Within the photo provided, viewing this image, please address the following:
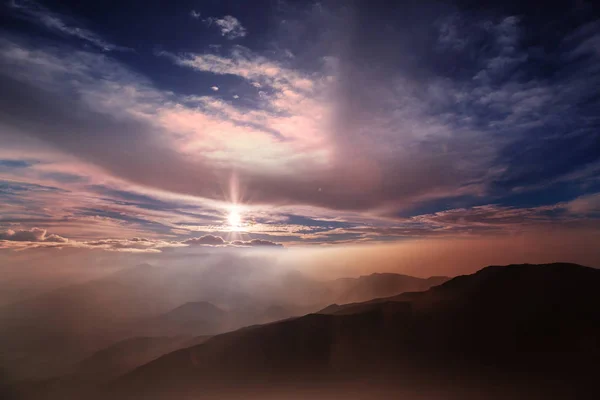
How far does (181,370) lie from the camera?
6634 inches

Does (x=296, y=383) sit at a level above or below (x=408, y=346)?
below

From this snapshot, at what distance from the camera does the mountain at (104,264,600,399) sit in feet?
388

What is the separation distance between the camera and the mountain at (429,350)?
118250 mm

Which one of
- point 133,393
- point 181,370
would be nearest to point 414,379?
point 181,370

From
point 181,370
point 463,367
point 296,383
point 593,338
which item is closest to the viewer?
point 593,338

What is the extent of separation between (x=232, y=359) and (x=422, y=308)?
4780 inches

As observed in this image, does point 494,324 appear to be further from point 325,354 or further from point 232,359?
point 232,359

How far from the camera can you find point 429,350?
142625 millimetres

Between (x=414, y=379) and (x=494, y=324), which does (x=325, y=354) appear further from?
(x=494, y=324)

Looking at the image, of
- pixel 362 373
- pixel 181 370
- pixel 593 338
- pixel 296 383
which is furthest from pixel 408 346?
pixel 181 370

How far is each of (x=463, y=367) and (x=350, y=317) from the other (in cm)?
6378

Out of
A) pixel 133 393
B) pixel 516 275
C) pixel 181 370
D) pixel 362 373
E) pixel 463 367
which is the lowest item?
pixel 133 393

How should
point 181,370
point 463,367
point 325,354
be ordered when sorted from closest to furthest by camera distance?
point 463,367, point 325,354, point 181,370

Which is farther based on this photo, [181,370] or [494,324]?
[181,370]
